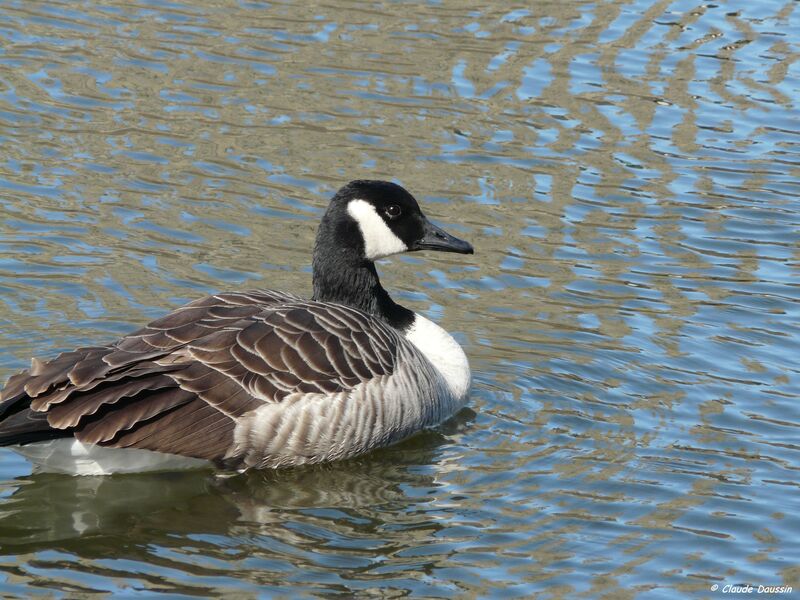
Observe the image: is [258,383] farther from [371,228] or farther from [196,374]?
[371,228]

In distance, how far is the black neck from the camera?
34.4 feet

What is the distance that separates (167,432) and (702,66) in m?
10.5

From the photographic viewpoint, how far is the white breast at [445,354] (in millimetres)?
10391

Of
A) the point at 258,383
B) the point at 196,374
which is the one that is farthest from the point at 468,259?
the point at 196,374

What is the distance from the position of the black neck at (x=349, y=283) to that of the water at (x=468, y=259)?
41.3 inches

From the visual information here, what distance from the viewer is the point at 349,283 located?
10531mm

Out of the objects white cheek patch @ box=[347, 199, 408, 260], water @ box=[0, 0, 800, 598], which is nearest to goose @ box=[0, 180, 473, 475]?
white cheek patch @ box=[347, 199, 408, 260]

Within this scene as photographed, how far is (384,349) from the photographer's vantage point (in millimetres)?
9828

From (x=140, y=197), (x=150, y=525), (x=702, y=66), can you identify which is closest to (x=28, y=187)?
(x=140, y=197)

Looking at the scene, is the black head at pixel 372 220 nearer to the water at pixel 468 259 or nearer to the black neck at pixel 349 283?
the black neck at pixel 349 283

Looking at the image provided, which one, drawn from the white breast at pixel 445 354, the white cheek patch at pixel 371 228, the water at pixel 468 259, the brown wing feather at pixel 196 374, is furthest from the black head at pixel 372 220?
the water at pixel 468 259

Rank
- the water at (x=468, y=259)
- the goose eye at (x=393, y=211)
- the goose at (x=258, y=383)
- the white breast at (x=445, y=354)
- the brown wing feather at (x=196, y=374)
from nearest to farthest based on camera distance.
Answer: the water at (x=468, y=259) < the brown wing feather at (x=196, y=374) < the goose at (x=258, y=383) < the white breast at (x=445, y=354) < the goose eye at (x=393, y=211)

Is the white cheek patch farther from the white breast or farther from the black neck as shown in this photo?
the white breast

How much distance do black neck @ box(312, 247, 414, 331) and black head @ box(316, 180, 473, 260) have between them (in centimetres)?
8
